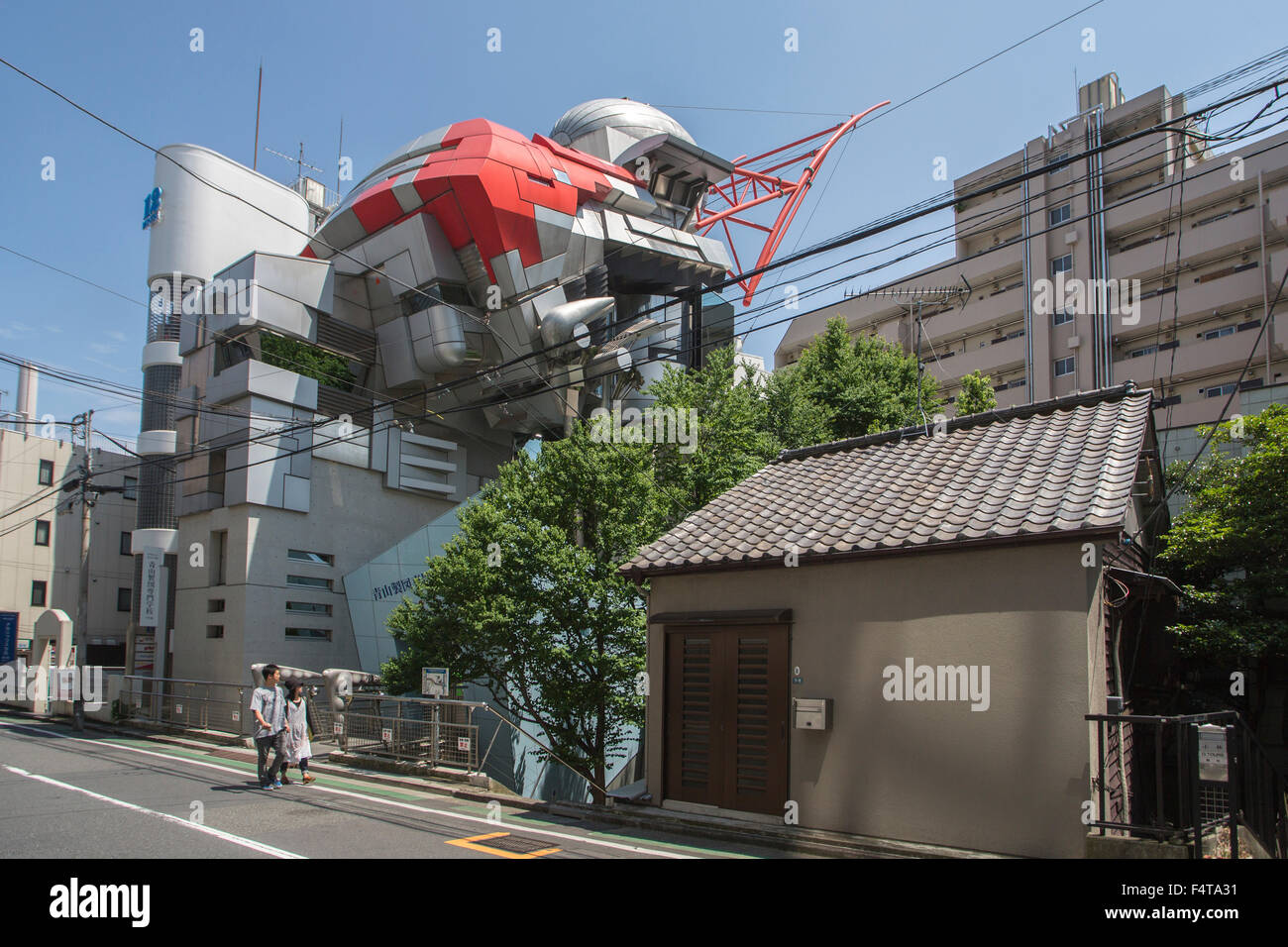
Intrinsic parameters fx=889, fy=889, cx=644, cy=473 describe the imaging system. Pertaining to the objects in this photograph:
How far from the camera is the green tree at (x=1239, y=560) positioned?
15.2m

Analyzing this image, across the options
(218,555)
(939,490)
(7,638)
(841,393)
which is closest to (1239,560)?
(939,490)

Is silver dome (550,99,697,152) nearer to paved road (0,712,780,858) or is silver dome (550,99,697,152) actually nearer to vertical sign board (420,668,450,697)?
vertical sign board (420,668,450,697)

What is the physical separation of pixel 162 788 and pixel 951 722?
1155 cm

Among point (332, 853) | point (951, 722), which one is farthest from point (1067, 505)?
point (332, 853)

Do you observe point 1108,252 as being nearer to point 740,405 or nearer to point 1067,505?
point 740,405

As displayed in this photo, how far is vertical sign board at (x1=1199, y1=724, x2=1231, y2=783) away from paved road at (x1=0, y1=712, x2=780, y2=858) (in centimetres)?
426

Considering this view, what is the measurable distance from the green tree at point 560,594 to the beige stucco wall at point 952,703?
24.4 feet

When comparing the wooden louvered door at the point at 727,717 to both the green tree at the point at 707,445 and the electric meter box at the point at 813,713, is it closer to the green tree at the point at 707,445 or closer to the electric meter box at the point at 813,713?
the electric meter box at the point at 813,713

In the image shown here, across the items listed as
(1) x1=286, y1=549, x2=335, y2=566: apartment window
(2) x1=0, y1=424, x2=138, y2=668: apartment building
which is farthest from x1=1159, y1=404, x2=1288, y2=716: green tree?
(2) x1=0, y1=424, x2=138, y2=668: apartment building

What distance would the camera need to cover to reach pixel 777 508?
1291 cm

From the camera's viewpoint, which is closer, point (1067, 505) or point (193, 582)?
point (1067, 505)

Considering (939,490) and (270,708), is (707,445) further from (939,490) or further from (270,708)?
(270,708)

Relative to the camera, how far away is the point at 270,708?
540 inches

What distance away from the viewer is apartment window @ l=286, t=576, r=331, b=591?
30047 mm
